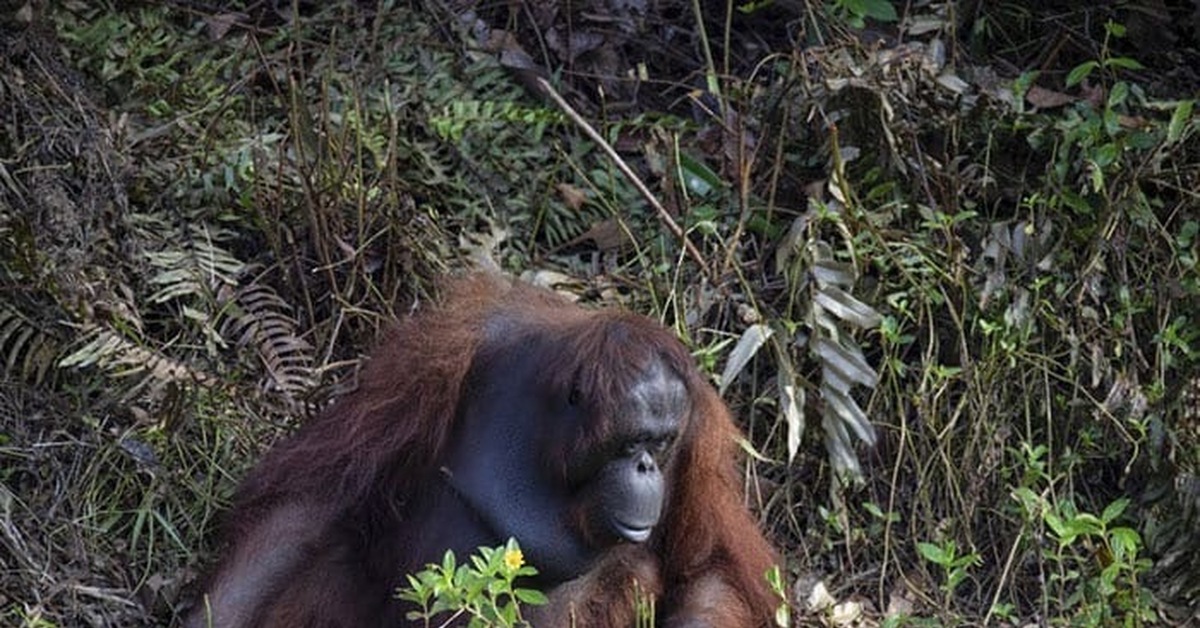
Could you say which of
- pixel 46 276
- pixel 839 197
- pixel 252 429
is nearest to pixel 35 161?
pixel 46 276

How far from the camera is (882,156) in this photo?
5.30 meters

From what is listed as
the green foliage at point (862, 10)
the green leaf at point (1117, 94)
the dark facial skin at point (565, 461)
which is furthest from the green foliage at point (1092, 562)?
the green foliage at point (862, 10)

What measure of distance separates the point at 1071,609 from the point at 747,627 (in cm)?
82

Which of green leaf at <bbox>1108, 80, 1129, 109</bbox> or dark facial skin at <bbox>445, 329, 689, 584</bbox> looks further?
green leaf at <bbox>1108, 80, 1129, 109</bbox>

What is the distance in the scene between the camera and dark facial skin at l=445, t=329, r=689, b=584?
3.97 m

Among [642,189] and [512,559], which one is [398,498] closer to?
[512,559]

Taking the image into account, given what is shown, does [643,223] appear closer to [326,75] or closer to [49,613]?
[326,75]

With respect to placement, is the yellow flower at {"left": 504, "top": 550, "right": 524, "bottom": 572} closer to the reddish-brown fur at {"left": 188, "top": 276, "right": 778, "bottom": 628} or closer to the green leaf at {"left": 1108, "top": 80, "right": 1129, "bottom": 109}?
the reddish-brown fur at {"left": 188, "top": 276, "right": 778, "bottom": 628}

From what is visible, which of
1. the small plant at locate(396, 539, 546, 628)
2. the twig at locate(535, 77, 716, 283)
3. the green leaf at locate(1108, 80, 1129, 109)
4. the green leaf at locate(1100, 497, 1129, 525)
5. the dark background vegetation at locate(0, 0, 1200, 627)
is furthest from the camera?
the green leaf at locate(1108, 80, 1129, 109)

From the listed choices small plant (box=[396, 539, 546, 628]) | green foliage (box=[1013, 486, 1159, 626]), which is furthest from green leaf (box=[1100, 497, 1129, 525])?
small plant (box=[396, 539, 546, 628])

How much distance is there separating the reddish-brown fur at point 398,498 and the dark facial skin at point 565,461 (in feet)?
0.19

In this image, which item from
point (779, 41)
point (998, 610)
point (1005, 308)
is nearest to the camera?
point (998, 610)

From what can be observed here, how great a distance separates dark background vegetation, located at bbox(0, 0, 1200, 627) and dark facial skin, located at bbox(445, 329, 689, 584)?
30.4 inches

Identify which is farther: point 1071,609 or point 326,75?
point 326,75
